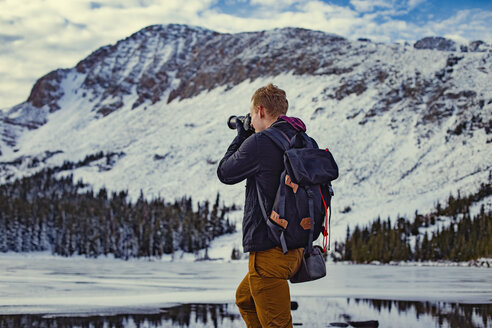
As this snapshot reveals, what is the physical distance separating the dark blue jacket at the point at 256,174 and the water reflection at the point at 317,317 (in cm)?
564

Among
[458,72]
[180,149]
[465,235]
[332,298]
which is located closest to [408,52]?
[458,72]

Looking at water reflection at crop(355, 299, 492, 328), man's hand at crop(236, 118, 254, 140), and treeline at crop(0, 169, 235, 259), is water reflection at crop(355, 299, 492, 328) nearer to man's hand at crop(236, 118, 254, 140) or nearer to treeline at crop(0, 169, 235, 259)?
man's hand at crop(236, 118, 254, 140)

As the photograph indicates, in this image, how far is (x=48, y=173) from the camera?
189m

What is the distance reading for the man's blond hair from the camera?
5646 mm

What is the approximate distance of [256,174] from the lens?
5.44m

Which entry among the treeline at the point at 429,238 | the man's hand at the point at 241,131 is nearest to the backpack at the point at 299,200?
the man's hand at the point at 241,131

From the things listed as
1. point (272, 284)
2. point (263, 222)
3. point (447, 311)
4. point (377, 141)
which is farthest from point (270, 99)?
point (377, 141)

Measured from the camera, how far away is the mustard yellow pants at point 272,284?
17.2 feet

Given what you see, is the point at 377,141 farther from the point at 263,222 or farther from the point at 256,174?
the point at 263,222

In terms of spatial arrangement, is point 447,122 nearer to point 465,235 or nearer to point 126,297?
point 465,235

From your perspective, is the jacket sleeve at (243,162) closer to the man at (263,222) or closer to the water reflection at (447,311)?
the man at (263,222)

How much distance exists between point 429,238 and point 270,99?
8809cm

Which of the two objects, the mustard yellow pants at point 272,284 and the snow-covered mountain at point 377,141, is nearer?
the mustard yellow pants at point 272,284

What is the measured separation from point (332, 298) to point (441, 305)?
3.39m
